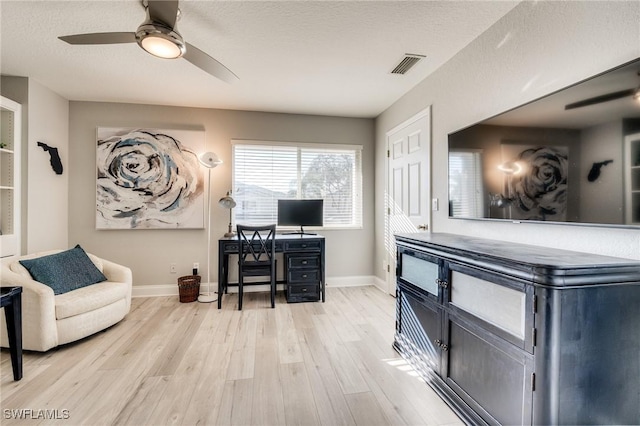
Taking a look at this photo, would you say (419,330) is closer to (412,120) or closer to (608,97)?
(608,97)

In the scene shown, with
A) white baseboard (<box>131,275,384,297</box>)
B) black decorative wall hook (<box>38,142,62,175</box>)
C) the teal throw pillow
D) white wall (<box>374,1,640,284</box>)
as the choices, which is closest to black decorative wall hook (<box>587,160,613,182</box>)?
white wall (<box>374,1,640,284</box>)

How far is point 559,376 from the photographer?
1108 mm

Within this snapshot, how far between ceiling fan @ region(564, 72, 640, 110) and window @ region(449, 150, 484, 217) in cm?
66

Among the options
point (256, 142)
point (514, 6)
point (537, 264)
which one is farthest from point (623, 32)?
point (256, 142)

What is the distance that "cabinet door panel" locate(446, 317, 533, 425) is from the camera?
1.21 meters

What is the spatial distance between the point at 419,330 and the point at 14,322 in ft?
8.96

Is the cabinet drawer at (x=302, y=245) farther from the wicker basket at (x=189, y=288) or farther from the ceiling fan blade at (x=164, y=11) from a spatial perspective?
the ceiling fan blade at (x=164, y=11)

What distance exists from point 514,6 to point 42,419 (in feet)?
12.4

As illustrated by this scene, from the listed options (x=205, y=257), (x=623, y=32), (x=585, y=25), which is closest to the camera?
(x=623, y=32)

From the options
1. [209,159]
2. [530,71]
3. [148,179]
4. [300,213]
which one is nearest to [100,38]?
[209,159]

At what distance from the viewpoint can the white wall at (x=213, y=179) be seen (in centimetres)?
357

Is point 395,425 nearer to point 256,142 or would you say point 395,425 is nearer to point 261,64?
point 261,64

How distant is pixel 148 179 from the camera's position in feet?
11.8

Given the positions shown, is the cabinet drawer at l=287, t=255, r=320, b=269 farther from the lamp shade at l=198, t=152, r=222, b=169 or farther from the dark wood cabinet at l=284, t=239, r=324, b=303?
the lamp shade at l=198, t=152, r=222, b=169
